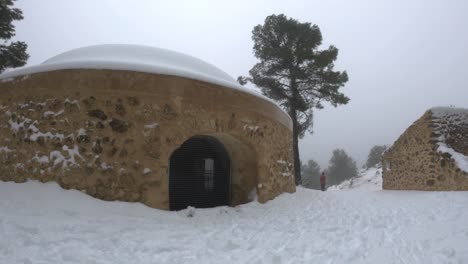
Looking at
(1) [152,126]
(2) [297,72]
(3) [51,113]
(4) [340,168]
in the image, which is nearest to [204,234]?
(1) [152,126]

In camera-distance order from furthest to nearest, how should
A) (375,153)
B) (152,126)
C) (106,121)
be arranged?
1. (375,153)
2. (152,126)
3. (106,121)

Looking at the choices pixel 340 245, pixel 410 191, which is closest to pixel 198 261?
pixel 340 245

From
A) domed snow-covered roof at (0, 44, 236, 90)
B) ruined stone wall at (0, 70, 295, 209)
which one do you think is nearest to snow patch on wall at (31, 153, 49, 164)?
ruined stone wall at (0, 70, 295, 209)

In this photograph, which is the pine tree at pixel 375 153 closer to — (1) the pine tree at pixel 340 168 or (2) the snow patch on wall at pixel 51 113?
(1) the pine tree at pixel 340 168

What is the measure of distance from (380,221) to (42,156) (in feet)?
17.4

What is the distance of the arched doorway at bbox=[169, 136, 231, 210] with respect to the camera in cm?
631

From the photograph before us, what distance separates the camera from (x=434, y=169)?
24.7ft

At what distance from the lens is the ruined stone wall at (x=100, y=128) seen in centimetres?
430

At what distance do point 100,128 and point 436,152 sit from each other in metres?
8.02

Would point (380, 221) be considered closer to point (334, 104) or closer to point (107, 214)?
point (107, 214)

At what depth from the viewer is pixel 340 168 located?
38281 mm

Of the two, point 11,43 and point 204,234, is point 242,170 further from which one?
point 11,43

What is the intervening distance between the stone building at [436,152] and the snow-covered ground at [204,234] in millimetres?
2450

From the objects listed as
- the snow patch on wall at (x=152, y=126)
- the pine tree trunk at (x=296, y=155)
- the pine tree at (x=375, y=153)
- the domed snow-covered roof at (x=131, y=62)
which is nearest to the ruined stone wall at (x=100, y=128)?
the snow patch on wall at (x=152, y=126)
